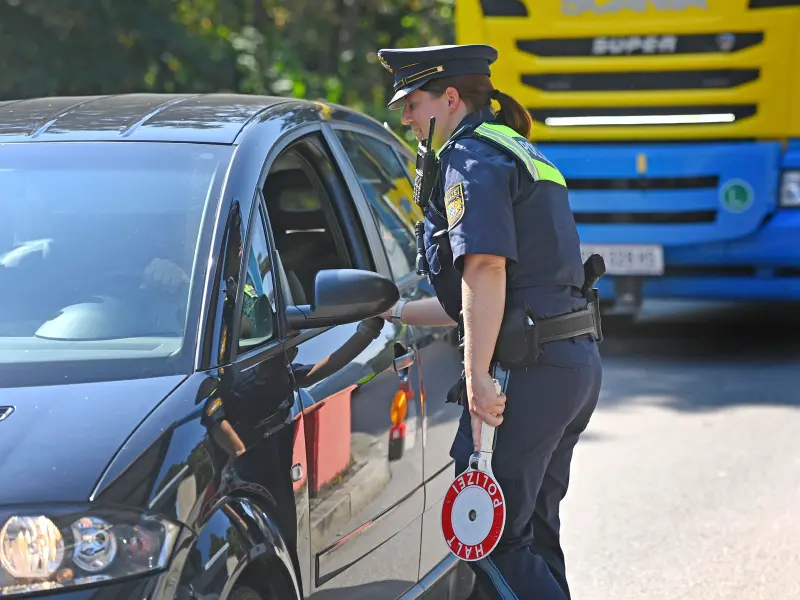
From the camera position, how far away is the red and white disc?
11.9ft

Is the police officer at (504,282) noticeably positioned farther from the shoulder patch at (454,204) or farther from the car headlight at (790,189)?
the car headlight at (790,189)

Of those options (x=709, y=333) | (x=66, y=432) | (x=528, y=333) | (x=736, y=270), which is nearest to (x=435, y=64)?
(x=528, y=333)

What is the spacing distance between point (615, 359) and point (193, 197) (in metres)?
6.76

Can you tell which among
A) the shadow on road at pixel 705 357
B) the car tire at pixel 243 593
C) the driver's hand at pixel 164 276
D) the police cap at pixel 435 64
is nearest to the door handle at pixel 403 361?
the police cap at pixel 435 64

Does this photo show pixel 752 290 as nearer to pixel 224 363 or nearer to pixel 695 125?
pixel 695 125

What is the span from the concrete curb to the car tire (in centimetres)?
31

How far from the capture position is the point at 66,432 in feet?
9.27

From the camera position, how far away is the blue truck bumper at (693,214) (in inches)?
385

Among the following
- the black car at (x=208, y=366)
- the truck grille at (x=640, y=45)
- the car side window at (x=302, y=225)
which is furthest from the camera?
the truck grille at (x=640, y=45)

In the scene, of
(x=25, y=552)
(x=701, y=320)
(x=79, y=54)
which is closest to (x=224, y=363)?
(x=25, y=552)

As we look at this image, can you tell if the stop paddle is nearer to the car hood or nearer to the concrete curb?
the concrete curb

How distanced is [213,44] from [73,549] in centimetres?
1527

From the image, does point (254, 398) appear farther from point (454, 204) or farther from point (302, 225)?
point (302, 225)

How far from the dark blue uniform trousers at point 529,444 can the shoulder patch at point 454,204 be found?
0.40 meters
